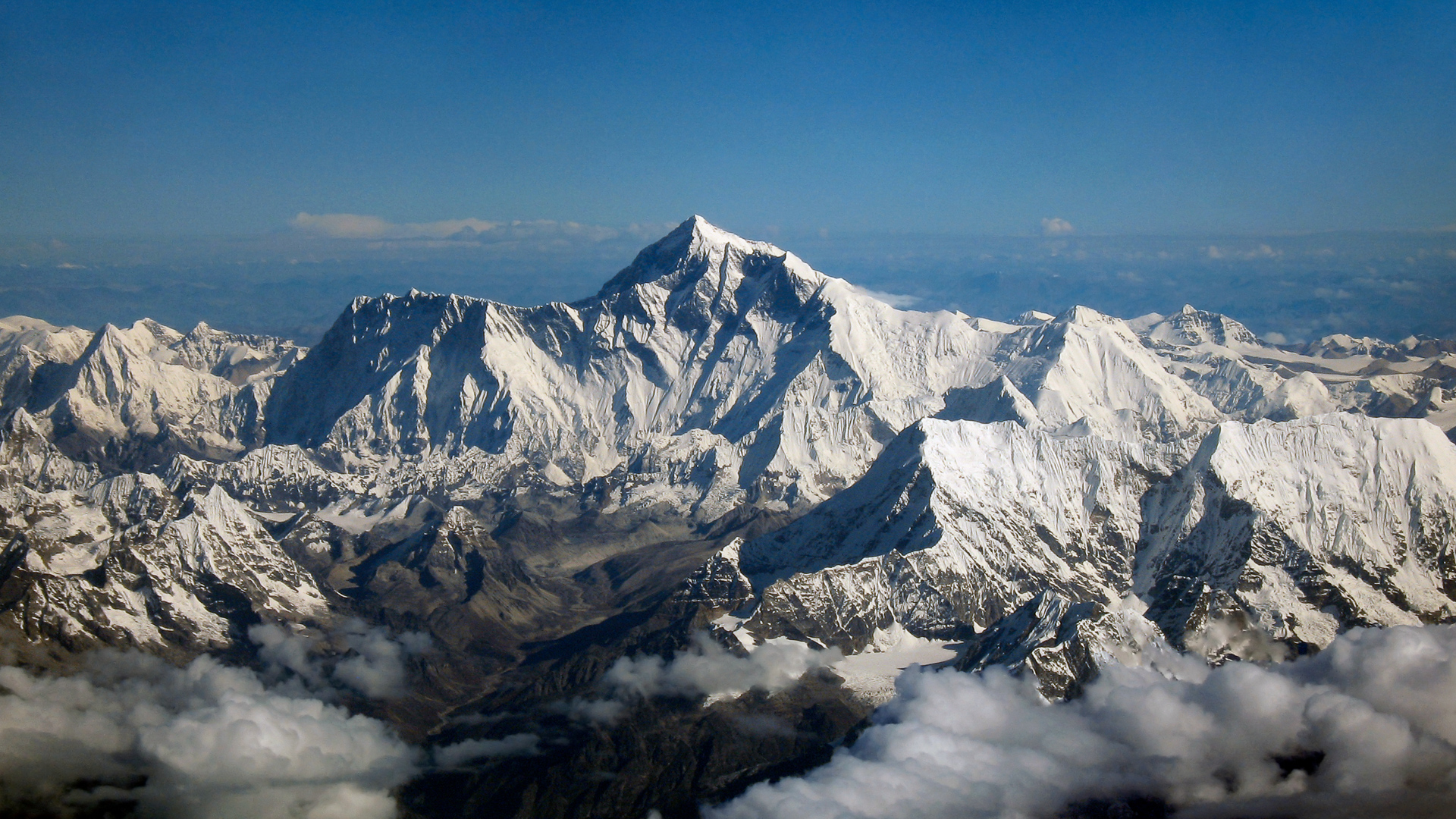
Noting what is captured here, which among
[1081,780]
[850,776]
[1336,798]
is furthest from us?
[850,776]

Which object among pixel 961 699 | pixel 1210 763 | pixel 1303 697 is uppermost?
pixel 1303 697

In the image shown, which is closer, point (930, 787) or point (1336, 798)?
point (1336, 798)

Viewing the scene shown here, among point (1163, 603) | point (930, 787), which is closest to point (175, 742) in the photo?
point (930, 787)

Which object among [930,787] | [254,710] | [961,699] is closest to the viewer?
[930,787]

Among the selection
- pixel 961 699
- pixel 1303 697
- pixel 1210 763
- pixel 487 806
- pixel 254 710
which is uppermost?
pixel 1303 697

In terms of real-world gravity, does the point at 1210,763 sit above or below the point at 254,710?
above

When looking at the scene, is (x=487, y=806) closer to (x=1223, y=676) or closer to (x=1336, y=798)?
(x=1223, y=676)

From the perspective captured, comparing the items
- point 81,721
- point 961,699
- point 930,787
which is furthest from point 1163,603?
point 81,721

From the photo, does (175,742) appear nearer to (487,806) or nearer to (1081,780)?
(487,806)

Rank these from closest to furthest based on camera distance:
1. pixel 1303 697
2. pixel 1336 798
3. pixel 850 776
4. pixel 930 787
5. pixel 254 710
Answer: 1. pixel 1336 798
2. pixel 1303 697
3. pixel 930 787
4. pixel 850 776
5. pixel 254 710
